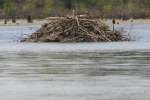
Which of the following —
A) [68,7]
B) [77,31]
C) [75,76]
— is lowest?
[68,7]

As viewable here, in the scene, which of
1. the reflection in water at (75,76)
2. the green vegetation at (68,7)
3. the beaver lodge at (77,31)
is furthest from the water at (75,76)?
the green vegetation at (68,7)

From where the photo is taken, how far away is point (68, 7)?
291ft

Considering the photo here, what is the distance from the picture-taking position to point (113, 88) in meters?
15.6

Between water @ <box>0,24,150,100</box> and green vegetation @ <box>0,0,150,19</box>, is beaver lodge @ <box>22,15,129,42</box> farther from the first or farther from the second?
green vegetation @ <box>0,0,150,19</box>

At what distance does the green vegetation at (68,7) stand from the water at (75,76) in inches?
2079

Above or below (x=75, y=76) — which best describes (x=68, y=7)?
below

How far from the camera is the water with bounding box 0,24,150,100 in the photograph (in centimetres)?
1476

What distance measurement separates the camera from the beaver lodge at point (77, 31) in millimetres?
36025

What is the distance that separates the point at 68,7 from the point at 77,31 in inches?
2071

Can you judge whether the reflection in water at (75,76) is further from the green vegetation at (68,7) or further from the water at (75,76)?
the green vegetation at (68,7)

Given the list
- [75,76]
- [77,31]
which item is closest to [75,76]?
[75,76]

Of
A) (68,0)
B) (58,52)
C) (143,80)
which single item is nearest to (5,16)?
(68,0)

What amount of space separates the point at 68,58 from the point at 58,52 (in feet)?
11.4

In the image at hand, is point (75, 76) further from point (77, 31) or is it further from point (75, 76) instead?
point (77, 31)
